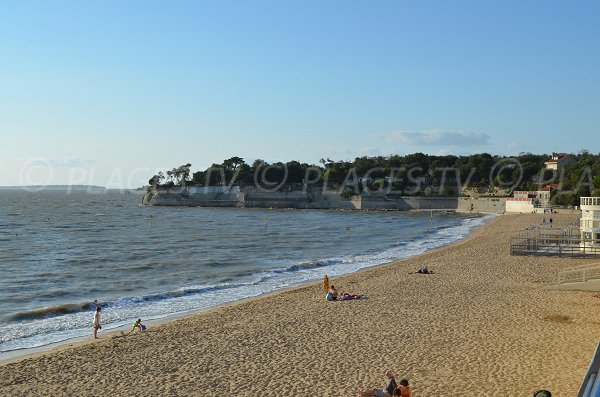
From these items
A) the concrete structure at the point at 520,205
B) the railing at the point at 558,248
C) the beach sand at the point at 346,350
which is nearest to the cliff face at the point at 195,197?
the concrete structure at the point at 520,205

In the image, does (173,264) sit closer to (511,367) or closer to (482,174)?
(511,367)

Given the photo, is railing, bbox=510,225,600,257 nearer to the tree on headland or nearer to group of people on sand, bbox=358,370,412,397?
group of people on sand, bbox=358,370,412,397

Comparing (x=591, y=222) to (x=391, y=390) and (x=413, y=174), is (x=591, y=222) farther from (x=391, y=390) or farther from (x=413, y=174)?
(x=413, y=174)

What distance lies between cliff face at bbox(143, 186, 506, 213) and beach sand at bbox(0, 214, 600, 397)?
91260mm

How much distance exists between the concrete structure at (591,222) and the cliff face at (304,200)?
2872 inches

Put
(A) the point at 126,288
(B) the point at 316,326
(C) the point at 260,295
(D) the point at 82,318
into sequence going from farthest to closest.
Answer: (A) the point at 126,288, (C) the point at 260,295, (D) the point at 82,318, (B) the point at 316,326

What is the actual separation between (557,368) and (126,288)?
2075cm

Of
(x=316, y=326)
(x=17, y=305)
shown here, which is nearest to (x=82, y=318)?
(x=17, y=305)

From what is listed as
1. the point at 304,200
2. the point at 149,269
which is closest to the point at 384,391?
the point at 149,269

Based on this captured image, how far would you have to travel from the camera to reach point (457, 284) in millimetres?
26406

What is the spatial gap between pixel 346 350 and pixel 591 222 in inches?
1025

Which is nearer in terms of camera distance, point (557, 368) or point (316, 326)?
point (557, 368)

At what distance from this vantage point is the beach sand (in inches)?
509

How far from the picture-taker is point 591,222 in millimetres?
35750
